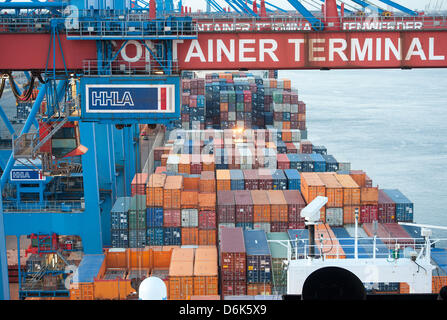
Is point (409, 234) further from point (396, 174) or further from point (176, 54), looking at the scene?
point (396, 174)

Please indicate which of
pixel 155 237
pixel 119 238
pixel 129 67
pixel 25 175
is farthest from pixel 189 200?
pixel 129 67

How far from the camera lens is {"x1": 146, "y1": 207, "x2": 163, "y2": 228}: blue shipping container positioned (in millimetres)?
24609

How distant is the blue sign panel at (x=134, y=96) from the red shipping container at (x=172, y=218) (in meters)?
11.7

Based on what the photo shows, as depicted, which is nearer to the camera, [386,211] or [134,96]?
[134,96]

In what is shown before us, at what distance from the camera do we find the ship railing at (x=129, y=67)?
13.5 meters

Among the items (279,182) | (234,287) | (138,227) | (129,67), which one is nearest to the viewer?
(129,67)

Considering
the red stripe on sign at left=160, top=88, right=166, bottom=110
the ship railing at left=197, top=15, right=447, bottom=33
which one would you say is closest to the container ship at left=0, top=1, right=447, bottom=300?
the red stripe on sign at left=160, top=88, right=166, bottom=110

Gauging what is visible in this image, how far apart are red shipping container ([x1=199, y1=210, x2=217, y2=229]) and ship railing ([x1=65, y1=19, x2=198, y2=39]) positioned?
12230 millimetres

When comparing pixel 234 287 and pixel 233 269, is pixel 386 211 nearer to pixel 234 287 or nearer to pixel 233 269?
pixel 234 287

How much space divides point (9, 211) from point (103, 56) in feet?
39.9

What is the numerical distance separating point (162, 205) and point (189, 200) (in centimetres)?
115

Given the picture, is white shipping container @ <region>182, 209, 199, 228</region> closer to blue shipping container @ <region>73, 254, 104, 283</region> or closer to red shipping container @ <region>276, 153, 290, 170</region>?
blue shipping container @ <region>73, 254, 104, 283</region>

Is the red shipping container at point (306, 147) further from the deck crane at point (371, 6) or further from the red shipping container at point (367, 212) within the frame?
the deck crane at point (371, 6)

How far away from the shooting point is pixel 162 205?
81.8ft
